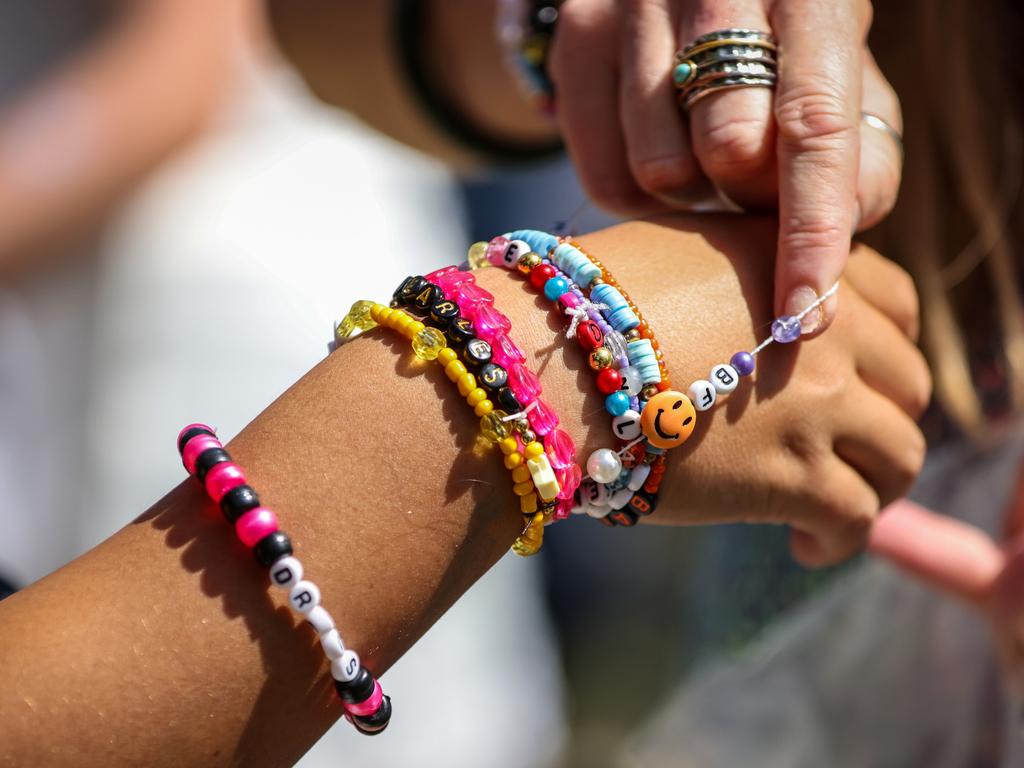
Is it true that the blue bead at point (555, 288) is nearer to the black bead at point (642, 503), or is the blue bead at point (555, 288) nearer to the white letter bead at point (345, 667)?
the black bead at point (642, 503)

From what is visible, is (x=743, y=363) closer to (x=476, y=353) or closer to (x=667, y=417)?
(x=667, y=417)

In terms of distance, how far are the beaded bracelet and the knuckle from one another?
0.46 metres

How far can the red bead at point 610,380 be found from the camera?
0.70 meters

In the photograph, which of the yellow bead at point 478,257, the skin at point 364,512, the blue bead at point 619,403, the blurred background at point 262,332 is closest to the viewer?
the skin at point 364,512

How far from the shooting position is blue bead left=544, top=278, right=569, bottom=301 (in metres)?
0.71

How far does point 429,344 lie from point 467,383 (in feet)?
0.14

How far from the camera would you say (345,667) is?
0.62 m

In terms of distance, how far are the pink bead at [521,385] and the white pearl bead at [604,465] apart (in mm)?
70

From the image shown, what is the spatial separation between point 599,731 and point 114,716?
198 cm

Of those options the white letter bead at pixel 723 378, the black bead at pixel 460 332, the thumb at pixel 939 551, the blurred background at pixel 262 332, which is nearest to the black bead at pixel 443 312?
the black bead at pixel 460 332

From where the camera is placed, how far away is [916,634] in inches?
53.6

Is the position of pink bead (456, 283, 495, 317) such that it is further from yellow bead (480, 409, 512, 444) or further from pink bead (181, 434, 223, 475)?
pink bead (181, 434, 223, 475)

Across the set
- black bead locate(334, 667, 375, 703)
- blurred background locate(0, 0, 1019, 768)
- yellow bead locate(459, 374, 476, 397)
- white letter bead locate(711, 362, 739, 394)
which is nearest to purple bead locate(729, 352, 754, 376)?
white letter bead locate(711, 362, 739, 394)

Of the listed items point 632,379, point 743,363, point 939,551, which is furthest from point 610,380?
point 939,551
